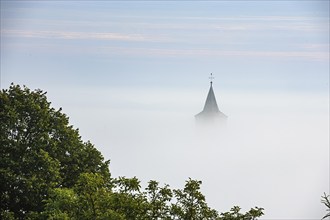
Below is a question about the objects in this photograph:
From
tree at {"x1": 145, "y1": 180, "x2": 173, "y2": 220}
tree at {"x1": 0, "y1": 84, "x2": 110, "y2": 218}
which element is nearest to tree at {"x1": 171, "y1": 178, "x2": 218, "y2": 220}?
tree at {"x1": 145, "y1": 180, "x2": 173, "y2": 220}

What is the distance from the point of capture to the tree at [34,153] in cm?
4697

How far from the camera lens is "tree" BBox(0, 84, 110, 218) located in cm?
4697

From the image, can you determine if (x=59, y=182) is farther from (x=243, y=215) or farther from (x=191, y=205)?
(x=243, y=215)

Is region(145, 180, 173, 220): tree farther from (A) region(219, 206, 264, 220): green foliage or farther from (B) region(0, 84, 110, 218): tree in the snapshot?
(B) region(0, 84, 110, 218): tree

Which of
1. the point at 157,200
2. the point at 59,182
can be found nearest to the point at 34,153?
the point at 59,182

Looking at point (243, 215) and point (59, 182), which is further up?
point (59, 182)

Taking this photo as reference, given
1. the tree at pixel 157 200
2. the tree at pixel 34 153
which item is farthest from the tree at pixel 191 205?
the tree at pixel 34 153

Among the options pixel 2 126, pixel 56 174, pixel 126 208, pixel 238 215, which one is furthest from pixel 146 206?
pixel 2 126

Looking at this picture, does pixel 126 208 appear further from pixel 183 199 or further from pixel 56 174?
pixel 56 174

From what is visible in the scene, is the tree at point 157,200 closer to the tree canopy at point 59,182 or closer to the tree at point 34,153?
the tree canopy at point 59,182

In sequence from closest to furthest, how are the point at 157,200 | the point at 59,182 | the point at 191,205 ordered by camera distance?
1. the point at 191,205
2. the point at 157,200
3. the point at 59,182

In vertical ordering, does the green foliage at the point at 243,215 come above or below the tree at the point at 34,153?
below

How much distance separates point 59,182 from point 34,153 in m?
2.20

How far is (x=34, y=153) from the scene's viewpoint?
4781cm
